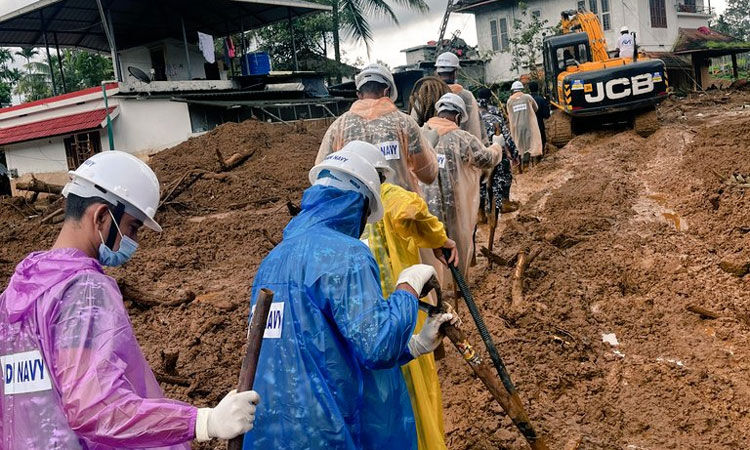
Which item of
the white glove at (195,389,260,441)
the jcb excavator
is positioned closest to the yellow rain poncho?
the white glove at (195,389,260,441)

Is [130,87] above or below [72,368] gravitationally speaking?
above

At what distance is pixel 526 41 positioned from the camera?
2645cm

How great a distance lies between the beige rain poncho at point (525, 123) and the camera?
12.2 metres

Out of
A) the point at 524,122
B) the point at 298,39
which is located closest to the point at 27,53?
the point at 298,39

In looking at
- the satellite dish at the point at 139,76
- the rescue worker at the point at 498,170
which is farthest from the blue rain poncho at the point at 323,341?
the satellite dish at the point at 139,76

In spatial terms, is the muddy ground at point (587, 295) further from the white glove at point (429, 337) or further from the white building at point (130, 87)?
the white building at point (130, 87)

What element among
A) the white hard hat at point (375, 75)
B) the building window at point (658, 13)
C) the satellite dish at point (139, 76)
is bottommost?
the white hard hat at point (375, 75)

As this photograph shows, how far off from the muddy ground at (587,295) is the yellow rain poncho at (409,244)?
3.35ft

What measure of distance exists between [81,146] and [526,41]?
53.8 feet

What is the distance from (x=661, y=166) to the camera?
1088 centimetres

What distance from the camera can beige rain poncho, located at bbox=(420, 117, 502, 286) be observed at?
5.57m

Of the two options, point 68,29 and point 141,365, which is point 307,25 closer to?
point 68,29

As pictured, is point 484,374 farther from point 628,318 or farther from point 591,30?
point 591,30

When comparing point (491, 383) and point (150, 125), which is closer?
point (491, 383)
